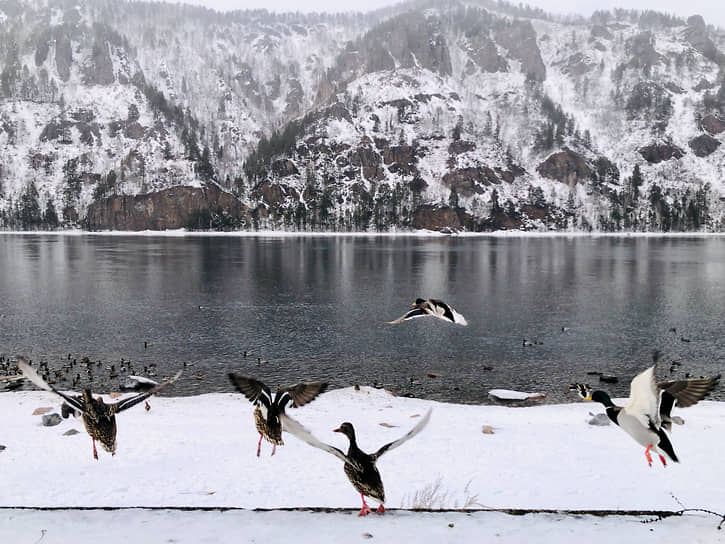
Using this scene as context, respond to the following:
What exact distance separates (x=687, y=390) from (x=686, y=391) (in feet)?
0.07

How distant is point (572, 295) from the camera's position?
5934 cm

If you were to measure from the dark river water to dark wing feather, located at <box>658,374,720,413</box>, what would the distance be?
18892 millimetres

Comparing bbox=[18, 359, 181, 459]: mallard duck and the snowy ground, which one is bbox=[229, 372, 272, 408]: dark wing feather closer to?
bbox=[18, 359, 181, 459]: mallard duck

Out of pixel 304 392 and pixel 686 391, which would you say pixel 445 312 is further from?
pixel 686 391

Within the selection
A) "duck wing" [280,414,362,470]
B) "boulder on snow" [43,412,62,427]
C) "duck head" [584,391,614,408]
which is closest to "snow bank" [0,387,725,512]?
"boulder on snow" [43,412,62,427]

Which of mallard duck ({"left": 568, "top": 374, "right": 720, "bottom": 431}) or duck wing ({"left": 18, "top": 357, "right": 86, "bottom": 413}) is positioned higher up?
duck wing ({"left": 18, "top": 357, "right": 86, "bottom": 413})

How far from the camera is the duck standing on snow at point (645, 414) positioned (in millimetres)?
6613

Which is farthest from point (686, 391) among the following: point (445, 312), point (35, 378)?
point (35, 378)

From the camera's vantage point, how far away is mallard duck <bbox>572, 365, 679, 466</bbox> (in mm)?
6613

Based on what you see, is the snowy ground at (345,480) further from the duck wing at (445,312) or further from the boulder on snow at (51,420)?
the duck wing at (445,312)

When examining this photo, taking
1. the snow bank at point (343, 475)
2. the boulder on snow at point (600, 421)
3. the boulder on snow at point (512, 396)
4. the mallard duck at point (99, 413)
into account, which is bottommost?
the boulder on snow at point (512, 396)

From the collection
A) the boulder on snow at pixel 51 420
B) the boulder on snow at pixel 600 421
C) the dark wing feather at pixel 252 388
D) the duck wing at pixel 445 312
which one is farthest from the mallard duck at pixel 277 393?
the boulder on snow at pixel 600 421

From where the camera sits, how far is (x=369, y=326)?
4347cm

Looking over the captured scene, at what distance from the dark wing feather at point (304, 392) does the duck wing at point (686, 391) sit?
15.7 ft
